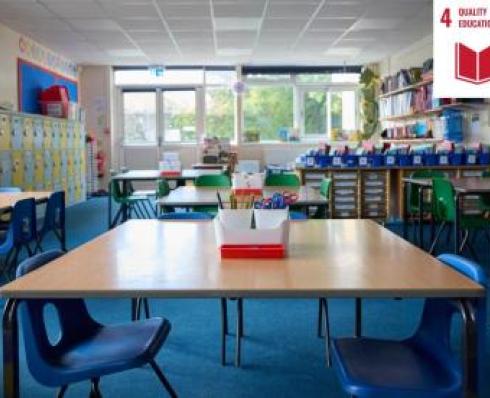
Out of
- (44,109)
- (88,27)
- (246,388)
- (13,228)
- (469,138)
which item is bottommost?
(246,388)

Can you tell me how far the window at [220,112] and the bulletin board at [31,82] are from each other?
3341 mm

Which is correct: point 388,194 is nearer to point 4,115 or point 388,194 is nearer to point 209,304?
point 209,304

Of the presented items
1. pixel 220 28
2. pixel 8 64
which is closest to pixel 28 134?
pixel 8 64

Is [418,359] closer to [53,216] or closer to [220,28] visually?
[53,216]

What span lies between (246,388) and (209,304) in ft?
4.77

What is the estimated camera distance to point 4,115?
7371 millimetres

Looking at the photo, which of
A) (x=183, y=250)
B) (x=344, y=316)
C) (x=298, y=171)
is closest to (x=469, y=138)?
(x=298, y=171)

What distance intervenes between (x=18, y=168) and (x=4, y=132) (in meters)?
0.58

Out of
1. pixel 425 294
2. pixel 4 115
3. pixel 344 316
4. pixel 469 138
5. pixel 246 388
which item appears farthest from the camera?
pixel 469 138

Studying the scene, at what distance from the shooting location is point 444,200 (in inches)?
195

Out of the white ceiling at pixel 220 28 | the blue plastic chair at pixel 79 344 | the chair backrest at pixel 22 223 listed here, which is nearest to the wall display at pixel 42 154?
the white ceiling at pixel 220 28

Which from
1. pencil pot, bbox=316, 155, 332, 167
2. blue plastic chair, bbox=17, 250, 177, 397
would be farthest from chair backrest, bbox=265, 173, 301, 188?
blue plastic chair, bbox=17, 250, 177, 397

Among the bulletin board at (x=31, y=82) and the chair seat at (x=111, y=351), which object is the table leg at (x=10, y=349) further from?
the bulletin board at (x=31, y=82)

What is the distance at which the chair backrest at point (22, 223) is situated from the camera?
401 centimetres
